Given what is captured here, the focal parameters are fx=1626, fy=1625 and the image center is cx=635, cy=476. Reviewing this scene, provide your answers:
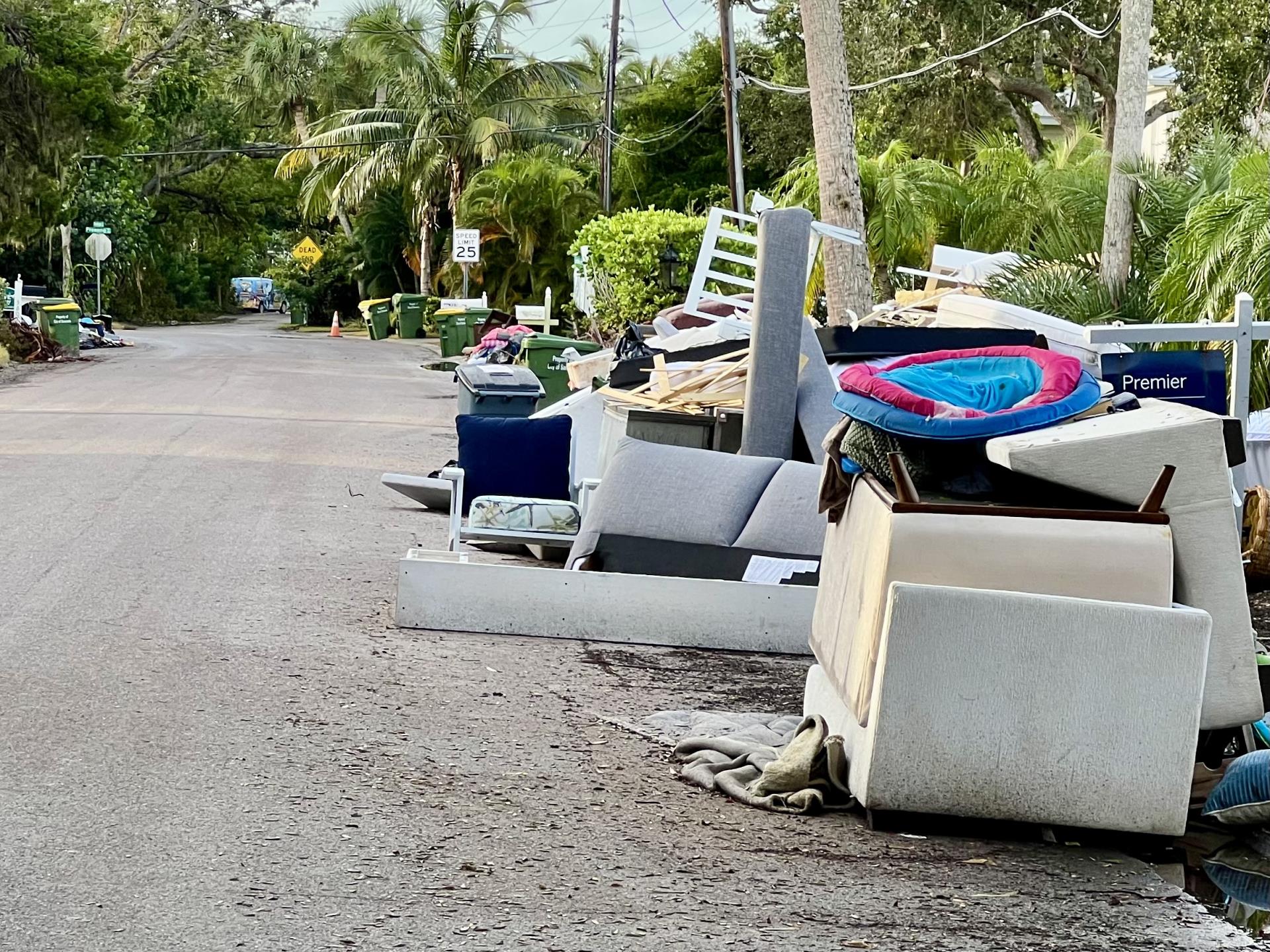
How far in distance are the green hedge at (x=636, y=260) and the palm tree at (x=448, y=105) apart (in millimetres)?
13804

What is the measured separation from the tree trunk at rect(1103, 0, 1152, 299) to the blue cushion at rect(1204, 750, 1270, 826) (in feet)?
31.6

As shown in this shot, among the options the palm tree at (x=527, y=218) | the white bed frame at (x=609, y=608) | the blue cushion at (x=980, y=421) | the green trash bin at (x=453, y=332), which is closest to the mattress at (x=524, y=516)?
the white bed frame at (x=609, y=608)

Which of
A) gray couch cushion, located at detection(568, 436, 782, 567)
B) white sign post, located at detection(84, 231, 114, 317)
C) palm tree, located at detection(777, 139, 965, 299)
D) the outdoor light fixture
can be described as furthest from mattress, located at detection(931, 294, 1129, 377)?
white sign post, located at detection(84, 231, 114, 317)

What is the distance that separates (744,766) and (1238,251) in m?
7.25

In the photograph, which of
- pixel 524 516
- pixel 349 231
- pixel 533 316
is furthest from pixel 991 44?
pixel 349 231

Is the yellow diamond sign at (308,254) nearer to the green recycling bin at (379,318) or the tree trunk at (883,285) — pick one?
the green recycling bin at (379,318)

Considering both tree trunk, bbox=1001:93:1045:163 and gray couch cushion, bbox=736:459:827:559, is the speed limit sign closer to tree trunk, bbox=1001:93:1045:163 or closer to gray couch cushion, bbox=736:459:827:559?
tree trunk, bbox=1001:93:1045:163

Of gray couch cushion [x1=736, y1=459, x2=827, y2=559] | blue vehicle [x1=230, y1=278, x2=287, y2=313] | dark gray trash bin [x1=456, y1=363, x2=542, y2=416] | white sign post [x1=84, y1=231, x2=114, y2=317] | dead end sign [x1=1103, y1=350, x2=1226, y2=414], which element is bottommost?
blue vehicle [x1=230, y1=278, x2=287, y2=313]

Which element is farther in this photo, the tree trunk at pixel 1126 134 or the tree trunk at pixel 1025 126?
the tree trunk at pixel 1025 126

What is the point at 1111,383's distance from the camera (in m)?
9.35

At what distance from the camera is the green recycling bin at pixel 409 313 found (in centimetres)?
4447

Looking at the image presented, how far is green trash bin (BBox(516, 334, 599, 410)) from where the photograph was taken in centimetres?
2162

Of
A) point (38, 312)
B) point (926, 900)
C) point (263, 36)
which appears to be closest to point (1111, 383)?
point (926, 900)

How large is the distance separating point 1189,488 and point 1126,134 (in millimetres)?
10737
